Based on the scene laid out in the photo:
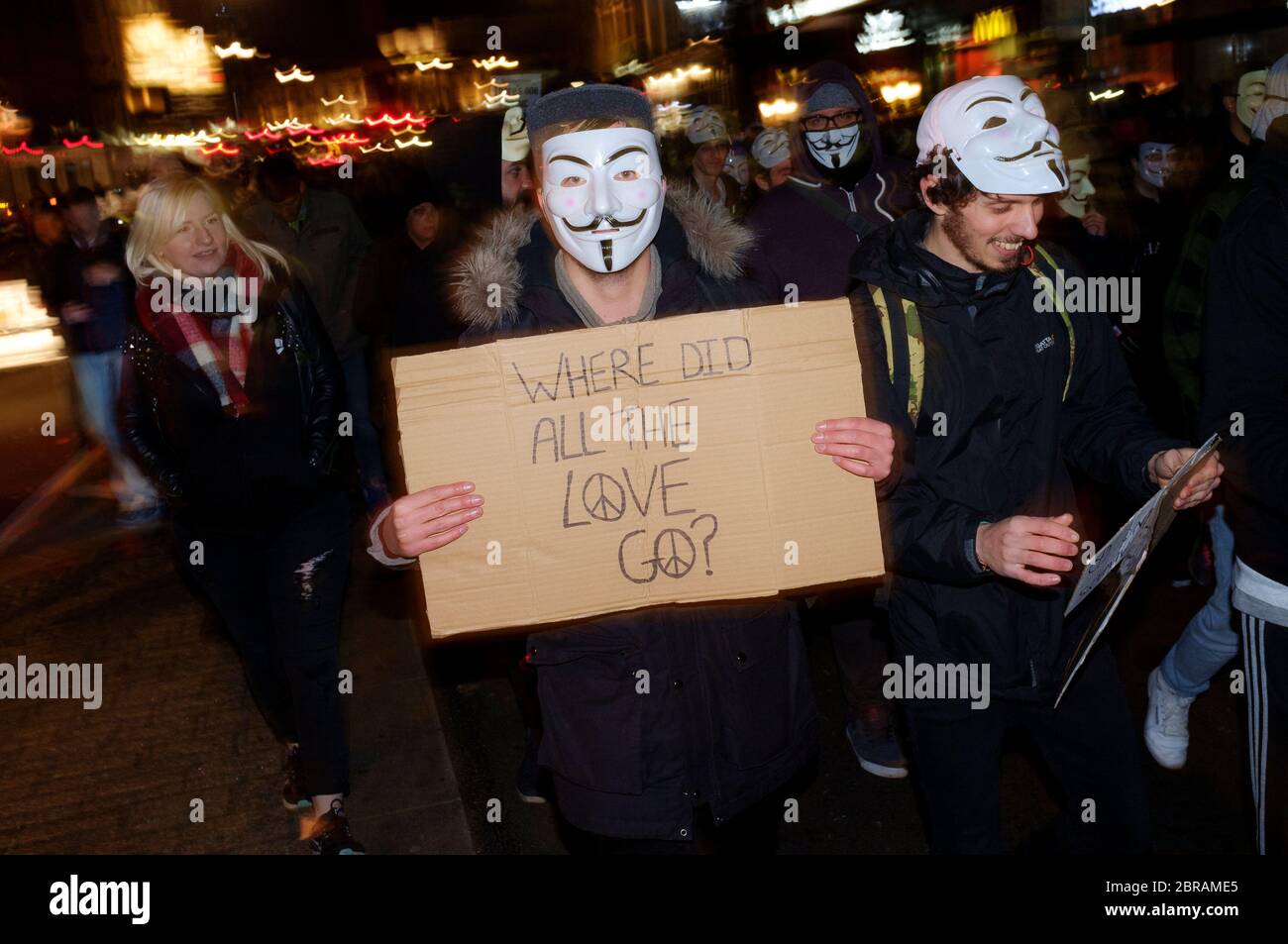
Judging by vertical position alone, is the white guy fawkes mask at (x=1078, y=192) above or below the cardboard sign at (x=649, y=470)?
above

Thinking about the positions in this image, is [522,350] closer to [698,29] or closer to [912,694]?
[912,694]

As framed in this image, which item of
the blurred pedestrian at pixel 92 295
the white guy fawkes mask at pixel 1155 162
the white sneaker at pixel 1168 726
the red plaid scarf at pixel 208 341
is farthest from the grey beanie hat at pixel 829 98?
the blurred pedestrian at pixel 92 295

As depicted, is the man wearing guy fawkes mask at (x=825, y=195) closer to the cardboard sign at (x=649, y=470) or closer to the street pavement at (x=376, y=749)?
the street pavement at (x=376, y=749)

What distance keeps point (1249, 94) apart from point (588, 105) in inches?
169

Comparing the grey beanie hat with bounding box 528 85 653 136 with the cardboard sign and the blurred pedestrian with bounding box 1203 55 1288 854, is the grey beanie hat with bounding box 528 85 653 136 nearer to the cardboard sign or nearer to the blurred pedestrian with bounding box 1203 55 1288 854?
the cardboard sign

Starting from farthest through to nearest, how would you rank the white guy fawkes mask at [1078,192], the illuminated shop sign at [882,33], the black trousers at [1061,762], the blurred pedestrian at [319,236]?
the illuminated shop sign at [882,33] < the blurred pedestrian at [319,236] < the white guy fawkes mask at [1078,192] < the black trousers at [1061,762]

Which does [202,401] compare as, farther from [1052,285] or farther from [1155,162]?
[1155,162]

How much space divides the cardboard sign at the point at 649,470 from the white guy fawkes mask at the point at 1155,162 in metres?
5.66

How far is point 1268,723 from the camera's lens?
2.88 meters

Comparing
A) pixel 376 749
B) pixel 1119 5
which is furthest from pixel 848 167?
pixel 1119 5

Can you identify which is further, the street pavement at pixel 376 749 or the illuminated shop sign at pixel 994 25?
the illuminated shop sign at pixel 994 25

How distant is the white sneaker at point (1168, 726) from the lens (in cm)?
462

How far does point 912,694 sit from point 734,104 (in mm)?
34047

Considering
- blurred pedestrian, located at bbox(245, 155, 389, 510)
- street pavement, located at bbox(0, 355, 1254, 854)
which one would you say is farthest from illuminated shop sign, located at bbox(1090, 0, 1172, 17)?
blurred pedestrian, located at bbox(245, 155, 389, 510)
